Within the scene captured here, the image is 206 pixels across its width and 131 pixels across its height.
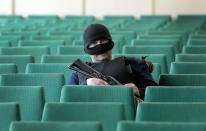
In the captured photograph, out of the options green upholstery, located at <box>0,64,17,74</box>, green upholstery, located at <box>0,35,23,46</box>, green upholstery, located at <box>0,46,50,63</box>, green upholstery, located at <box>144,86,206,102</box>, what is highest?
green upholstery, located at <box>144,86,206,102</box>

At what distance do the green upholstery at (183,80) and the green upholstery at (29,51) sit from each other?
9.49ft

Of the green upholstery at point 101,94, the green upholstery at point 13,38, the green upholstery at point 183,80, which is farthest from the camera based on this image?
the green upholstery at point 13,38

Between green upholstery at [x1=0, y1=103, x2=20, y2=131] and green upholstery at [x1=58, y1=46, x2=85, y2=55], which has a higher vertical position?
green upholstery at [x1=0, y1=103, x2=20, y2=131]

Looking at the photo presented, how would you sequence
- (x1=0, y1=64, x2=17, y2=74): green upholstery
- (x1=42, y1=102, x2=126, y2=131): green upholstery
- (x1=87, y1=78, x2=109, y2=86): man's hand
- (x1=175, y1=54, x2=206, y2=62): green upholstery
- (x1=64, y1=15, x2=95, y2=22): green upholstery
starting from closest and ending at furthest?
(x1=42, y1=102, x2=126, y2=131): green upholstery
(x1=87, y1=78, x2=109, y2=86): man's hand
(x1=0, y1=64, x2=17, y2=74): green upholstery
(x1=175, y1=54, x2=206, y2=62): green upholstery
(x1=64, y1=15, x2=95, y2=22): green upholstery

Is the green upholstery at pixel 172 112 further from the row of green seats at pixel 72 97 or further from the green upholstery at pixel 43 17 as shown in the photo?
the green upholstery at pixel 43 17

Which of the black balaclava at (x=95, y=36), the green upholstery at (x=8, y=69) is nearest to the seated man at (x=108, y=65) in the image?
the black balaclava at (x=95, y=36)

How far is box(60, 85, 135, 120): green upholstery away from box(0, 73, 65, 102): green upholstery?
35.1 inches

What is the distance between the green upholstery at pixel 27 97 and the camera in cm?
458

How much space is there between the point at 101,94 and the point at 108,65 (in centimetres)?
47

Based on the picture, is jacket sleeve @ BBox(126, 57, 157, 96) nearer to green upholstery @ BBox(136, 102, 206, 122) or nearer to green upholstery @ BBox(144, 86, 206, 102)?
green upholstery @ BBox(144, 86, 206, 102)

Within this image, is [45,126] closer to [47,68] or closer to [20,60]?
[47,68]

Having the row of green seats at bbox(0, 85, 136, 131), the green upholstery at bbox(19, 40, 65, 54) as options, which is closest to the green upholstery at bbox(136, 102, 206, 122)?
the row of green seats at bbox(0, 85, 136, 131)

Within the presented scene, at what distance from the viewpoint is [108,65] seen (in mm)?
4969

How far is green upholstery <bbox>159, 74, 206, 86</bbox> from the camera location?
17.4ft
